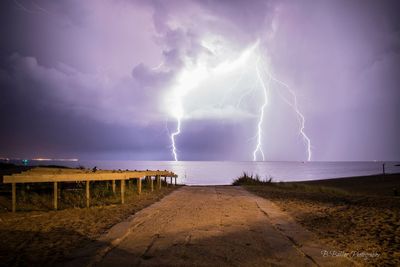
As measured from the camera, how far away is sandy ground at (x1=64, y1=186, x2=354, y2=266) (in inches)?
187

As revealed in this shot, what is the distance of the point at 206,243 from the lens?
19.2ft

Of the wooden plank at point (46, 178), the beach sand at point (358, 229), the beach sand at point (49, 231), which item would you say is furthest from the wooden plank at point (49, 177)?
the beach sand at point (358, 229)

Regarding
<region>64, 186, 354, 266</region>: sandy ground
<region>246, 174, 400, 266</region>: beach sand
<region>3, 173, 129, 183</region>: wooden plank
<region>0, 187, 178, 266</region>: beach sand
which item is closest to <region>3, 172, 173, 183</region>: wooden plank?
<region>3, 173, 129, 183</region>: wooden plank

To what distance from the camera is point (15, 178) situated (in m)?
9.46

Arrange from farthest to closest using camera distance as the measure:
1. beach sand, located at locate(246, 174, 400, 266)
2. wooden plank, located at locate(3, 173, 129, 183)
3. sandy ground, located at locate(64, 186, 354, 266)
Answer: wooden plank, located at locate(3, 173, 129, 183)
beach sand, located at locate(246, 174, 400, 266)
sandy ground, located at locate(64, 186, 354, 266)

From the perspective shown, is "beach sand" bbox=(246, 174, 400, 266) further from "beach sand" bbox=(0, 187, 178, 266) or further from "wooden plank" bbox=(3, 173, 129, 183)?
"wooden plank" bbox=(3, 173, 129, 183)

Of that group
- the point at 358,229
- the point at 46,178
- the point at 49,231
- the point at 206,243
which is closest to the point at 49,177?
the point at 46,178

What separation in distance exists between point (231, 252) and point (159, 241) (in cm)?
142

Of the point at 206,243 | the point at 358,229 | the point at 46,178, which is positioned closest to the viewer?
the point at 206,243

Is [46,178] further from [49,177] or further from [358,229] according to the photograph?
[358,229]

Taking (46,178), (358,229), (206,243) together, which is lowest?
(358,229)

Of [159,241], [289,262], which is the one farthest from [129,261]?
[289,262]

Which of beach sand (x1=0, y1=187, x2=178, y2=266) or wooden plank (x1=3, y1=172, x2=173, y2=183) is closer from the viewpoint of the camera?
beach sand (x1=0, y1=187, x2=178, y2=266)

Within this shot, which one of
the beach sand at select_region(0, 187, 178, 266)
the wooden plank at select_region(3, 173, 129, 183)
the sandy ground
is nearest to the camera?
the sandy ground
